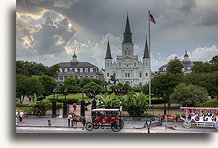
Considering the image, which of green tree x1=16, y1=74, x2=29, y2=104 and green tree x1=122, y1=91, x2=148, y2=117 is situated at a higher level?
green tree x1=16, y1=74, x2=29, y2=104

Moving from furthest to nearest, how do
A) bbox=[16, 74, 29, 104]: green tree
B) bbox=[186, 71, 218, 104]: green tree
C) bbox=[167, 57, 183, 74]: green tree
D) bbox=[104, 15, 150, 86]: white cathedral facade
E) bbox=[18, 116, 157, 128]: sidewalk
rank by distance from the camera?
bbox=[104, 15, 150, 86]: white cathedral facade < bbox=[167, 57, 183, 74]: green tree < bbox=[16, 74, 29, 104]: green tree < bbox=[186, 71, 218, 104]: green tree < bbox=[18, 116, 157, 128]: sidewalk

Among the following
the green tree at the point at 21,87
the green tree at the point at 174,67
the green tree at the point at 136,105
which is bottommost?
the green tree at the point at 136,105

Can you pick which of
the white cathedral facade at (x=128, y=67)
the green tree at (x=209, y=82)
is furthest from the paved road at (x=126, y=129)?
the white cathedral facade at (x=128, y=67)

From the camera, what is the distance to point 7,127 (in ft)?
38.1

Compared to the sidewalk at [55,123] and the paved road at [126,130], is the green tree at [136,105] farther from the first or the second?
the paved road at [126,130]

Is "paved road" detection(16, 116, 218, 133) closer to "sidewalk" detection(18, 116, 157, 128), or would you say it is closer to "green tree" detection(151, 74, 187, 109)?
"sidewalk" detection(18, 116, 157, 128)

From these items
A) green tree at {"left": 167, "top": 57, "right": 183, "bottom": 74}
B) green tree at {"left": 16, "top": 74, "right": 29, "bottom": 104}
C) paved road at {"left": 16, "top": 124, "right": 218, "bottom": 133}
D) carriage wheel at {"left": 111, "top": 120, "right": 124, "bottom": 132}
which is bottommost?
paved road at {"left": 16, "top": 124, "right": 218, "bottom": 133}

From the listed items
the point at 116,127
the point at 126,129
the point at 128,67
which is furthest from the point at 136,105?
the point at 128,67

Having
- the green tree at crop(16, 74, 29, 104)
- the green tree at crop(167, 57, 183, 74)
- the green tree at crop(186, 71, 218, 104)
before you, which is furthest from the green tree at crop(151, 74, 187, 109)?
the green tree at crop(167, 57, 183, 74)

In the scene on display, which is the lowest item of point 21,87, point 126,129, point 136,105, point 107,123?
point 126,129

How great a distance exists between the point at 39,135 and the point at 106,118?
12.2 ft

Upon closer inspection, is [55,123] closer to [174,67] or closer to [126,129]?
[126,129]

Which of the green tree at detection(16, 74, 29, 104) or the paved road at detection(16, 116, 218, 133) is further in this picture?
the green tree at detection(16, 74, 29, 104)
